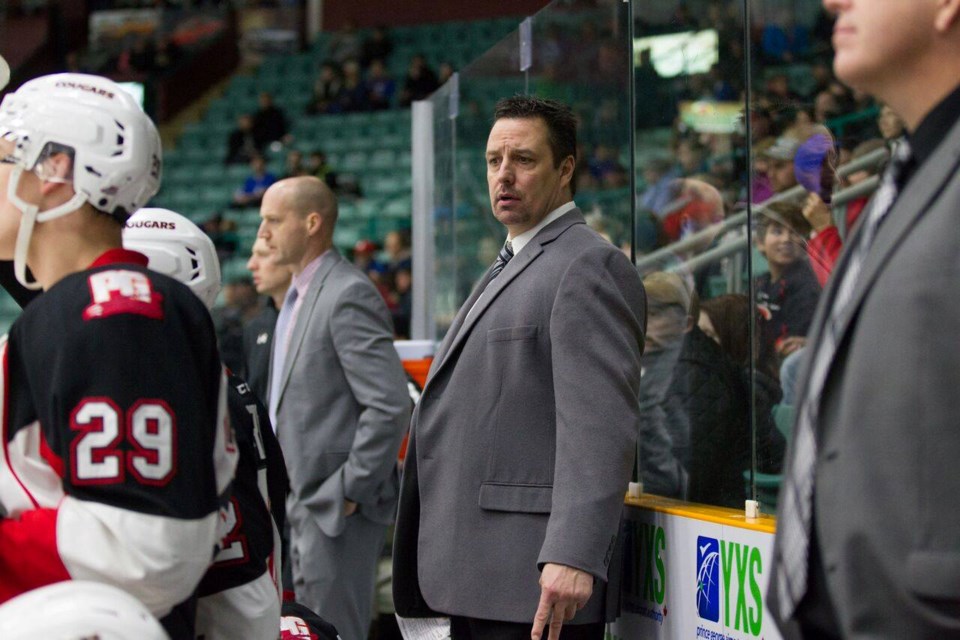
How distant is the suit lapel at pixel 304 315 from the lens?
13.7 feet

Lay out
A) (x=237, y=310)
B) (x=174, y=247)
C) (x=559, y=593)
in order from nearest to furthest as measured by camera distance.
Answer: (x=559, y=593), (x=174, y=247), (x=237, y=310)

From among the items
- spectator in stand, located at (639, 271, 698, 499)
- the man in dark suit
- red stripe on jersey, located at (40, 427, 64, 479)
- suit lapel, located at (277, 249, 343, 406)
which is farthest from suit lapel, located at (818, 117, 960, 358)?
the man in dark suit

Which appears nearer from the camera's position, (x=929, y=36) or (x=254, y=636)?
(x=929, y=36)

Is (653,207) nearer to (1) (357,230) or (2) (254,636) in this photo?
(2) (254,636)

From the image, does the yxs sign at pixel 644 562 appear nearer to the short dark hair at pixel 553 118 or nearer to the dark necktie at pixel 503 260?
the dark necktie at pixel 503 260

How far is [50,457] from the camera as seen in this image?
1632 millimetres

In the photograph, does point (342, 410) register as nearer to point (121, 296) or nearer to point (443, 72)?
point (121, 296)

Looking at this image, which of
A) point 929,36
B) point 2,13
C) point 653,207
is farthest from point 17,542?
point 2,13

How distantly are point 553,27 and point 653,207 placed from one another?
3.53 feet

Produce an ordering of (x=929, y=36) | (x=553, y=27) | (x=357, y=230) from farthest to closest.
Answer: (x=357, y=230)
(x=553, y=27)
(x=929, y=36)

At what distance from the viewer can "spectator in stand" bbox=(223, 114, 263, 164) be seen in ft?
52.6

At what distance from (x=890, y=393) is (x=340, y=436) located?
9.82 feet

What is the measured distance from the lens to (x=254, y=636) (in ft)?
7.06

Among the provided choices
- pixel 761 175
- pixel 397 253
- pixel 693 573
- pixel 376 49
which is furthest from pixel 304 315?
pixel 376 49
